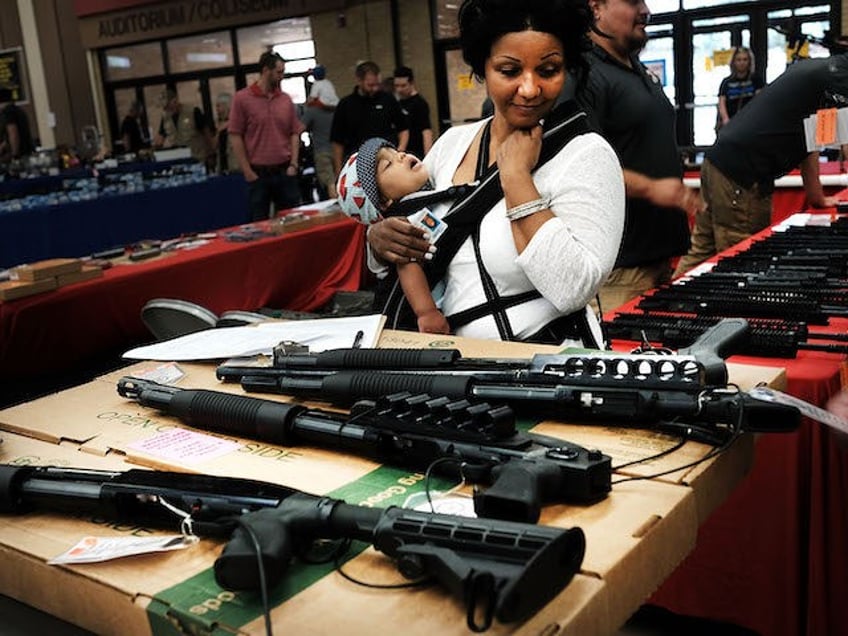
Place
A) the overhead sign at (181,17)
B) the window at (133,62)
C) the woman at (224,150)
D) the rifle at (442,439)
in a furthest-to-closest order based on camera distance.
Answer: the window at (133,62) < the overhead sign at (181,17) < the woman at (224,150) < the rifle at (442,439)

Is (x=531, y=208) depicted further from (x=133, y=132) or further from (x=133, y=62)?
(x=133, y=62)

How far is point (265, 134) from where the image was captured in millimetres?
7191

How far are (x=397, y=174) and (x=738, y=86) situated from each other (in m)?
8.52

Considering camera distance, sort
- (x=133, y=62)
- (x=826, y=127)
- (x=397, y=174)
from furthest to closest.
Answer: (x=133, y=62)
(x=826, y=127)
(x=397, y=174)

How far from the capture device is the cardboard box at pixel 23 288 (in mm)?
3928

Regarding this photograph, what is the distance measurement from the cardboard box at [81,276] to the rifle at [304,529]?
3223 millimetres

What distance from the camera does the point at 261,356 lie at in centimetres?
165

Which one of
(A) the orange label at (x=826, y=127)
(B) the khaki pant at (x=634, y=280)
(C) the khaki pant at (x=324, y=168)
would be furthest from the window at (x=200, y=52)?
(B) the khaki pant at (x=634, y=280)

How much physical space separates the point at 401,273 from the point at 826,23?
945cm

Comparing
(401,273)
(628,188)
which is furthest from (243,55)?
(401,273)

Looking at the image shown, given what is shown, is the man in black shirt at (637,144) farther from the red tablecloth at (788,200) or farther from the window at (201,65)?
the window at (201,65)

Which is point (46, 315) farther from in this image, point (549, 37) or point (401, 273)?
point (549, 37)

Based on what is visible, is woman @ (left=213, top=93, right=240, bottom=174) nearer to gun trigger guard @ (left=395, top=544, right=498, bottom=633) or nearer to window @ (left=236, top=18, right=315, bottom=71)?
window @ (left=236, top=18, right=315, bottom=71)

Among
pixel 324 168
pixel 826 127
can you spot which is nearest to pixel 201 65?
pixel 324 168
